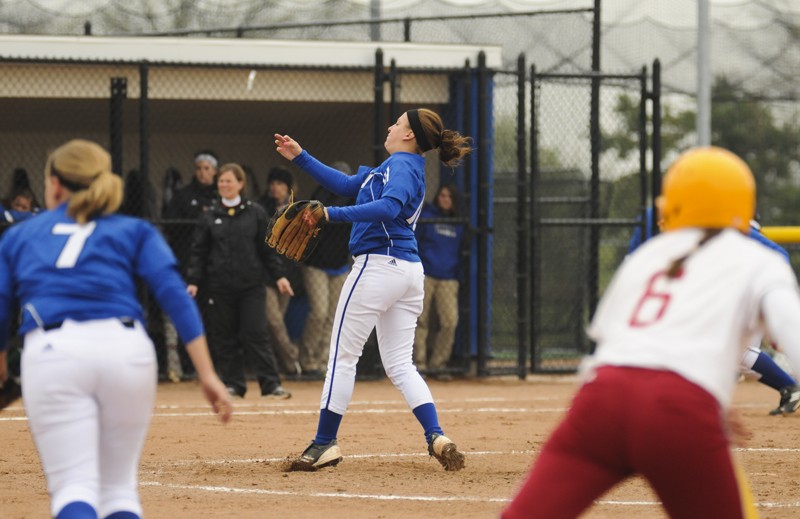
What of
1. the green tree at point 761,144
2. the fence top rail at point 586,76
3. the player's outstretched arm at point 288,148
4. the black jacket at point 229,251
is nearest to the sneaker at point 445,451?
the player's outstretched arm at point 288,148

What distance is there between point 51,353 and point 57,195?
59 cm

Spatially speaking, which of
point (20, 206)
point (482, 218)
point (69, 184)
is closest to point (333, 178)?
point (69, 184)

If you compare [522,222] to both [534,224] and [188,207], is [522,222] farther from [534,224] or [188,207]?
[188,207]

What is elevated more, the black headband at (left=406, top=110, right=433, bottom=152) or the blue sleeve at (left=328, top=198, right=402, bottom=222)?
the black headband at (left=406, top=110, right=433, bottom=152)

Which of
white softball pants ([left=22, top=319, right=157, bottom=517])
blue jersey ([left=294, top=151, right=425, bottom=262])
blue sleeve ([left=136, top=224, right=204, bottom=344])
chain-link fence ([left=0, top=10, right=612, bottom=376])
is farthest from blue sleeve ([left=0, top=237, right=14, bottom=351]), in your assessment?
chain-link fence ([left=0, top=10, right=612, bottom=376])

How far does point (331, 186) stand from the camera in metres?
7.43

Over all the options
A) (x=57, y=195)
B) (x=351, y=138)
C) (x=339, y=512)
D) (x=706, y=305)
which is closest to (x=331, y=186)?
(x=339, y=512)

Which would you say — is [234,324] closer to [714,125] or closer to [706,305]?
[706,305]

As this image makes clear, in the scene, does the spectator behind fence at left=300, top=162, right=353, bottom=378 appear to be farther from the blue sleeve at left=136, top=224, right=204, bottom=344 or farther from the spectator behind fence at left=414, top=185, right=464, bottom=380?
the blue sleeve at left=136, top=224, right=204, bottom=344

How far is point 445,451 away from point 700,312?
3803 millimetres

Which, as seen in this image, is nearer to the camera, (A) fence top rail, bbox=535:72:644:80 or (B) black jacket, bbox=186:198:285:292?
(B) black jacket, bbox=186:198:285:292

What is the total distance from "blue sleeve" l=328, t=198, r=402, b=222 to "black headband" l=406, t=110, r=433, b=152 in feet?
1.60

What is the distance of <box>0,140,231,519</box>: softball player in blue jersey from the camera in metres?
4.07

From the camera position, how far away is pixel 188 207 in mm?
13031
